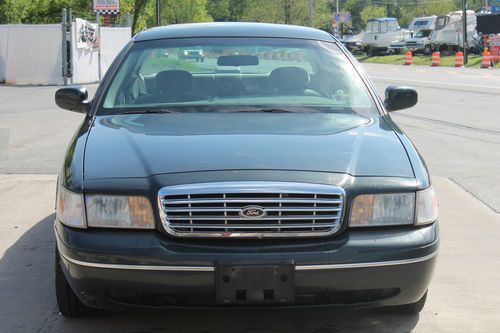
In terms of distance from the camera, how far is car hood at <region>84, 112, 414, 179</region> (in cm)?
384

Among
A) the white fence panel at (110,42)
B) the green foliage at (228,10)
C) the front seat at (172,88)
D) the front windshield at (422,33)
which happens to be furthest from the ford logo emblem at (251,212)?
the front windshield at (422,33)

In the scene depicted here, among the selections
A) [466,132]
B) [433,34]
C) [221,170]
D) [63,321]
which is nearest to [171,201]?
[221,170]

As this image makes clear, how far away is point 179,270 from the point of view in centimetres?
354

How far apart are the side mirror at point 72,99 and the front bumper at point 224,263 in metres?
1.83

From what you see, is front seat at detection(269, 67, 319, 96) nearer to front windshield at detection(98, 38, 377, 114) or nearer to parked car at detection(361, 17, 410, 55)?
front windshield at detection(98, 38, 377, 114)

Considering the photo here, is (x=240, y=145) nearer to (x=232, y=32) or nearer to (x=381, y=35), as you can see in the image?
(x=232, y=32)

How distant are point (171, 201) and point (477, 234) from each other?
3.58 meters

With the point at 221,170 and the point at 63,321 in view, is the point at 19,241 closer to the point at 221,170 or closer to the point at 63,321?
the point at 63,321

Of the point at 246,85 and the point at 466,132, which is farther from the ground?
the point at 246,85

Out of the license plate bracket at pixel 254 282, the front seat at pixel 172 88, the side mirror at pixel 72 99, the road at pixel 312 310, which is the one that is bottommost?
the road at pixel 312 310

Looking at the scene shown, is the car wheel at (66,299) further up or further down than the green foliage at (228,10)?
further down

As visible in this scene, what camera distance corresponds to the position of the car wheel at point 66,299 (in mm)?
4258

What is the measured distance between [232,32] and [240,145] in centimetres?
175

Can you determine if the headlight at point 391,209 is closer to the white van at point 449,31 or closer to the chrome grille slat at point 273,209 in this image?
the chrome grille slat at point 273,209
